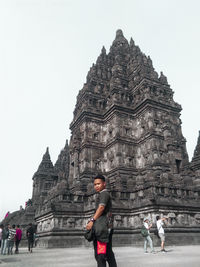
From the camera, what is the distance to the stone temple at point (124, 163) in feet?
59.6

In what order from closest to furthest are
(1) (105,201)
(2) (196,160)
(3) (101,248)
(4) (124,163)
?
(3) (101,248), (1) (105,201), (2) (196,160), (4) (124,163)

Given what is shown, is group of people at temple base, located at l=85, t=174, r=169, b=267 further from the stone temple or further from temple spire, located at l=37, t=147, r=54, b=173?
temple spire, located at l=37, t=147, r=54, b=173

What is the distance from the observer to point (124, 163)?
30.0 metres

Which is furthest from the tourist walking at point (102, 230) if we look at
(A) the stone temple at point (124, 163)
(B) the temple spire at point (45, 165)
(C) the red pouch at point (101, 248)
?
(B) the temple spire at point (45, 165)

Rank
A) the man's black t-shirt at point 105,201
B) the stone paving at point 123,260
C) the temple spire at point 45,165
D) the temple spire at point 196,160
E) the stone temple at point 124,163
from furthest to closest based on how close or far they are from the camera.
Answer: the temple spire at point 45,165 → the temple spire at point 196,160 → the stone temple at point 124,163 → the stone paving at point 123,260 → the man's black t-shirt at point 105,201

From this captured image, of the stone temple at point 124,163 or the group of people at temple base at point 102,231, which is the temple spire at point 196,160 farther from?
the group of people at temple base at point 102,231

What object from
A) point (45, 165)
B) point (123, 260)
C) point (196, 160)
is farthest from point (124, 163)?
point (45, 165)

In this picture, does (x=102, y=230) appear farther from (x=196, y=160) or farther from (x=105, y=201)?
(x=196, y=160)

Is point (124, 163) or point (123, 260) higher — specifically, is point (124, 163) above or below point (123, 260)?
above

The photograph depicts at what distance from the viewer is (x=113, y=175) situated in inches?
1154

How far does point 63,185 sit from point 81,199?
7.32ft

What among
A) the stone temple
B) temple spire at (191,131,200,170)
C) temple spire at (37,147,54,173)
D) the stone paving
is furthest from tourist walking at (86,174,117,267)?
temple spire at (37,147,54,173)

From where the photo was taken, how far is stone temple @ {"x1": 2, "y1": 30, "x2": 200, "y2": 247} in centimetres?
1817

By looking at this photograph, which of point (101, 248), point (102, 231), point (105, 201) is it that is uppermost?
point (105, 201)
